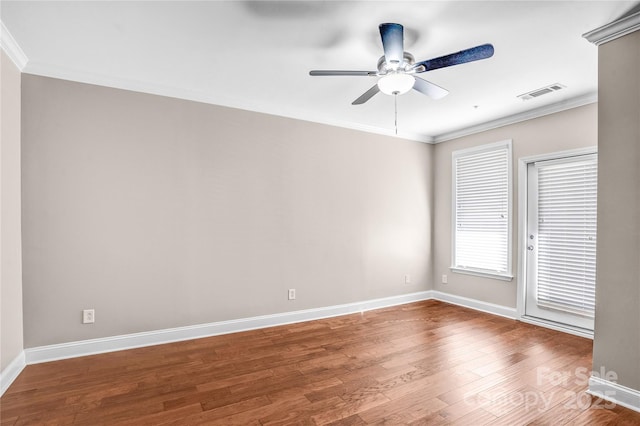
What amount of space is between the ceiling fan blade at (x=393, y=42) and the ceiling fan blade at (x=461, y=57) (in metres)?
0.15

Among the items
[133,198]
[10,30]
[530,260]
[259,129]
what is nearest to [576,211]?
[530,260]

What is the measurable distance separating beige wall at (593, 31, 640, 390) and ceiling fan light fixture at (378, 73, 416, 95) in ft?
4.68

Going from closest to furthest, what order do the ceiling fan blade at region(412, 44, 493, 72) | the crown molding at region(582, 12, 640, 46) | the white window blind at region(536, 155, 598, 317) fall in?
1. the ceiling fan blade at region(412, 44, 493, 72)
2. the crown molding at region(582, 12, 640, 46)
3. the white window blind at region(536, 155, 598, 317)

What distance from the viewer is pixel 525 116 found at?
4145 mm

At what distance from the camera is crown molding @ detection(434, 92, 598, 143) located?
3.60m

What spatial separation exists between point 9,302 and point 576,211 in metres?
5.43

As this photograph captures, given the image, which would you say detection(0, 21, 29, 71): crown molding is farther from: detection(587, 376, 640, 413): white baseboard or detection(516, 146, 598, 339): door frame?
detection(516, 146, 598, 339): door frame

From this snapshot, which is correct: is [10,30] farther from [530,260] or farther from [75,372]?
[530,260]

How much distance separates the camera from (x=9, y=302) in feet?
8.44

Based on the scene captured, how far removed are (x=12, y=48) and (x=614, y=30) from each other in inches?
175

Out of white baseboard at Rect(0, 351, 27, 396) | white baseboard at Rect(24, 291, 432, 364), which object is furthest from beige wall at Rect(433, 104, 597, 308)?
white baseboard at Rect(0, 351, 27, 396)

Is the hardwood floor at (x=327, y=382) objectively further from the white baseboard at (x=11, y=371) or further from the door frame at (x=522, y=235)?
the door frame at (x=522, y=235)

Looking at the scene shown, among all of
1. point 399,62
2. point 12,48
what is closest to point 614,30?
point 399,62

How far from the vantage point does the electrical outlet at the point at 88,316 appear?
3033mm
